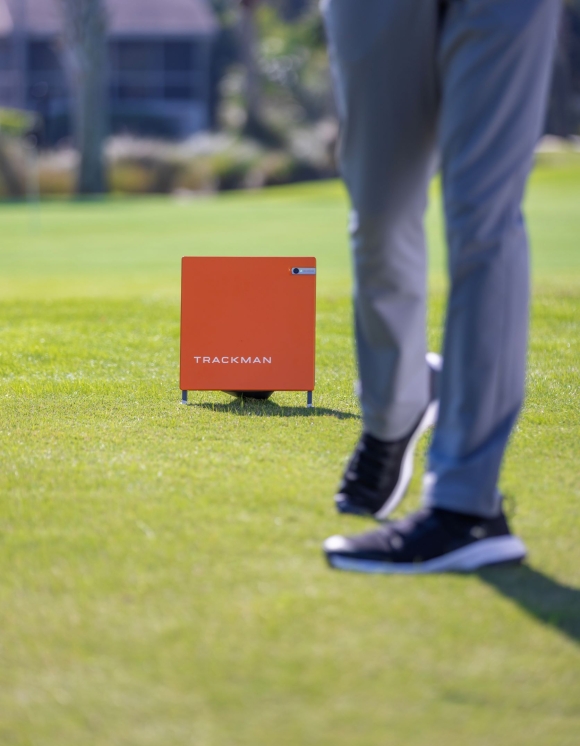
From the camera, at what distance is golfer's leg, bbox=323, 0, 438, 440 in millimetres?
2141

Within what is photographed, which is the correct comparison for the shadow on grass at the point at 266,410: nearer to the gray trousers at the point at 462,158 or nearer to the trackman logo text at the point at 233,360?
the trackman logo text at the point at 233,360

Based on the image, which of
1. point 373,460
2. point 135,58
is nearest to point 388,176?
point 373,460

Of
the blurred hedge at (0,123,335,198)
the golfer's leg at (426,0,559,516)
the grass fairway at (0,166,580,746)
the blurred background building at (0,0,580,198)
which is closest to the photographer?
the grass fairway at (0,166,580,746)

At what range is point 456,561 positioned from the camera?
2107mm

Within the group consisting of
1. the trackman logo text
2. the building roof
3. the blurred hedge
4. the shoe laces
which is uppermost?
the building roof

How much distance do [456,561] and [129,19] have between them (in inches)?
1902

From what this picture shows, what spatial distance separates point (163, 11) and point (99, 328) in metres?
45.6

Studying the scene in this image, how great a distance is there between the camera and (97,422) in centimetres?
333

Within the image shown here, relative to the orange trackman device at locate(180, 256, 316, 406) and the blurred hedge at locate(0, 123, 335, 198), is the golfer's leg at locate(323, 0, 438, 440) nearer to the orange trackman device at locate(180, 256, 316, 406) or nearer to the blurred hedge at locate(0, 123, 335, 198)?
the orange trackman device at locate(180, 256, 316, 406)

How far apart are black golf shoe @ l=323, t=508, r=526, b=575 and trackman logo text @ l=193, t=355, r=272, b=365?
1.54 meters

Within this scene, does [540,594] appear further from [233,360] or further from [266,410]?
[233,360]

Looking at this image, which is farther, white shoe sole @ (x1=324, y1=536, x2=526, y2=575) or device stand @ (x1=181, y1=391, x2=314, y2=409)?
device stand @ (x1=181, y1=391, x2=314, y2=409)

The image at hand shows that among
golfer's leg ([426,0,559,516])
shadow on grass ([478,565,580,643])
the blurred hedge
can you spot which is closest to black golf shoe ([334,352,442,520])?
golfer's leg ([426,0,559,516])

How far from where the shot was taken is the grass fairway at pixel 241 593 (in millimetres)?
1532
